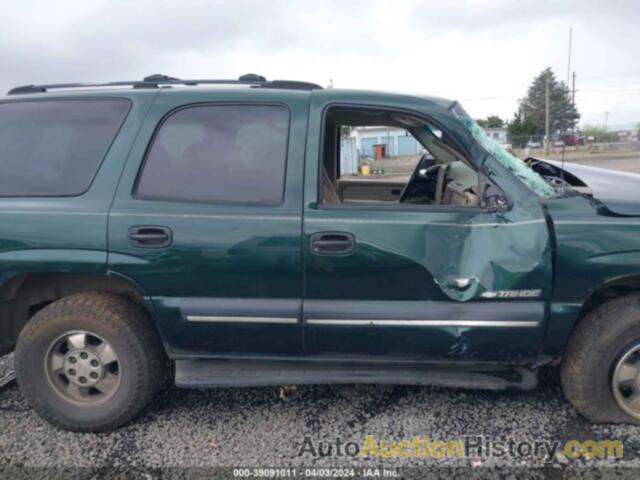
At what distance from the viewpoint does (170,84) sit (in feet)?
8.99

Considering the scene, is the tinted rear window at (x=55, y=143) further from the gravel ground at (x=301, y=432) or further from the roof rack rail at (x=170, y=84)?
the gravel ground at (x=301, y=432)

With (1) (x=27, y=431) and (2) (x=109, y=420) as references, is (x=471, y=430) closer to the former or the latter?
(2) (x=109, y=420)

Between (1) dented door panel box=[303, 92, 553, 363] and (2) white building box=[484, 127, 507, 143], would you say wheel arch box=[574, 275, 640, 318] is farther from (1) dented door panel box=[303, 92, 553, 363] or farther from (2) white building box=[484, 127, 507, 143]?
(2) white building box=[484, 127, 507, 143]

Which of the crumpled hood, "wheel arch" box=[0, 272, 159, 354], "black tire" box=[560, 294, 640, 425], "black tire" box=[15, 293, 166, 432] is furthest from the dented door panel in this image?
"wheel arch" box=[0, 272, 159, 354]

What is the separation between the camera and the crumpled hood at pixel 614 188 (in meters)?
2.34

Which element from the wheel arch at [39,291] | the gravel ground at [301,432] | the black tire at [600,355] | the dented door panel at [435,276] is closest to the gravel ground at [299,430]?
the gravel ground at [301,432]

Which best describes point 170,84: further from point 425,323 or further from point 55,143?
point 425,323

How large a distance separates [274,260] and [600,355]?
1.85 metres

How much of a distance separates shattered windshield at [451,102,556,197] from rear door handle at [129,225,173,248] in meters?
1.76

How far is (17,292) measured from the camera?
2.63m

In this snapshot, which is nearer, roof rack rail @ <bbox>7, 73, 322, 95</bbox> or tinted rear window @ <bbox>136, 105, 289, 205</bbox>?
tinted rear window @ <bbox>136, 105, 289, 205</bbox>

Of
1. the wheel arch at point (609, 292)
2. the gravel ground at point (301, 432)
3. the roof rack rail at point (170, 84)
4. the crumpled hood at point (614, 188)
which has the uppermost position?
the roof rack rail at point (170, 84)

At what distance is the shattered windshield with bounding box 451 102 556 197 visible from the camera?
2.44m

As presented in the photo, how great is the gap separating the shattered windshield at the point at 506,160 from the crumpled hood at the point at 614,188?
286 mm
